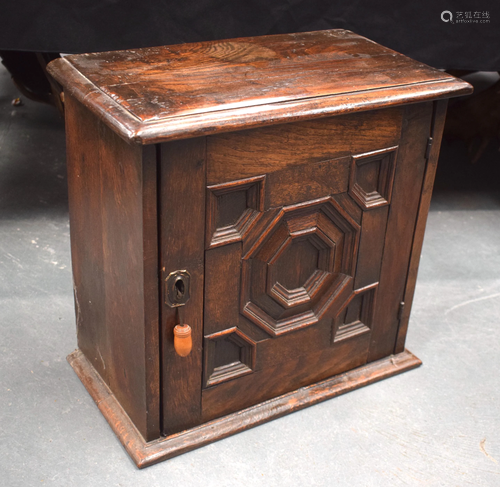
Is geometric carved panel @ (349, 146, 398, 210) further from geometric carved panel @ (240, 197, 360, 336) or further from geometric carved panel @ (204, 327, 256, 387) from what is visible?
geometric carved panel @ (204, 327, 256, 387)

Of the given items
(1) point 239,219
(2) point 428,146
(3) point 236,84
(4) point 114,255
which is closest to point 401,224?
(2) point 428,146

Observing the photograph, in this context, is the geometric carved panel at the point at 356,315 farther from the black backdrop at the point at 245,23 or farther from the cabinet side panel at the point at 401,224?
the black backdrop at the point at 245,23

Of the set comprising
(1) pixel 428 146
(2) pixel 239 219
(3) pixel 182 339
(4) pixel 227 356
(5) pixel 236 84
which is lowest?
(4) pixel 227 356

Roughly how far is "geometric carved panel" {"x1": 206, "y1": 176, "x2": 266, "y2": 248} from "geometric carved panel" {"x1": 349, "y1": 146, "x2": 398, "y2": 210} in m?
0.25

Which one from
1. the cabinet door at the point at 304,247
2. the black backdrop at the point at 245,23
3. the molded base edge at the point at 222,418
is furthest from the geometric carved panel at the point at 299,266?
the black backdrop at the point at 245,23

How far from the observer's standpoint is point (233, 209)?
160 cm

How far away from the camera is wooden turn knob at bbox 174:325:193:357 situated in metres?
1.62

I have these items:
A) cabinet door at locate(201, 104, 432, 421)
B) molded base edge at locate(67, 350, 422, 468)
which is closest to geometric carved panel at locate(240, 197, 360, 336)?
cabinet door at locate(201, 104, 432, 421)

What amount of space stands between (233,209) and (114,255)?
0.29 meters

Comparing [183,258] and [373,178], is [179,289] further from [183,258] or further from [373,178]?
[373,178]

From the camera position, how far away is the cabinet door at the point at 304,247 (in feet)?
5.21

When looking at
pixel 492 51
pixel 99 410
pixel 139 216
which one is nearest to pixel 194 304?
pixel 139 216

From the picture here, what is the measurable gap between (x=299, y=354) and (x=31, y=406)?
2.29ft

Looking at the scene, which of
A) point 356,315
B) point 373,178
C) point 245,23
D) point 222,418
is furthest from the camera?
point 245,23
